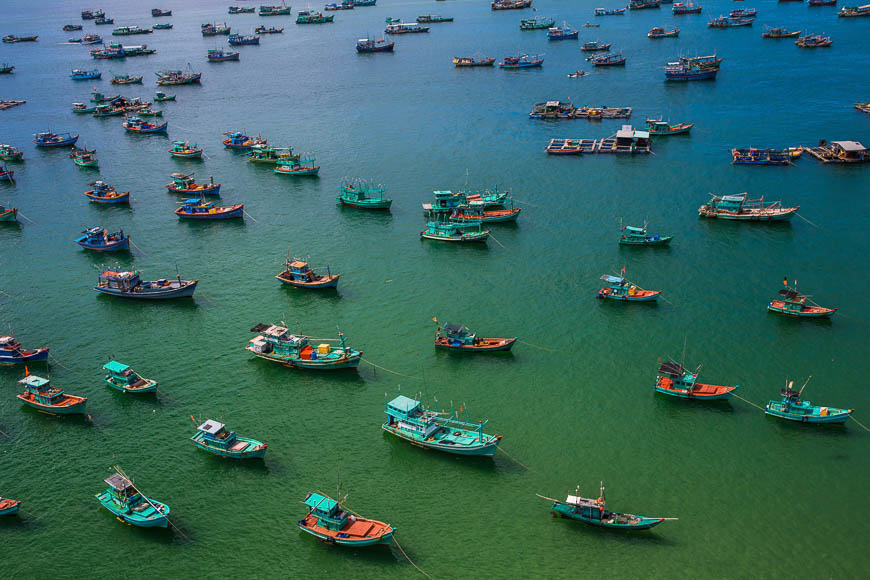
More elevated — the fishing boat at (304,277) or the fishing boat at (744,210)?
the fishing boat at (744,210)

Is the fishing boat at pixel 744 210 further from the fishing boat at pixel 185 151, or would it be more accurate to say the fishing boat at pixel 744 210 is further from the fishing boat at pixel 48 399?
the fishing boat at pixel 185 151

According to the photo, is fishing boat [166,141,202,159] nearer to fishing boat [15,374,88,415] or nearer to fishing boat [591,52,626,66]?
fishing boat [15,374,88,415]

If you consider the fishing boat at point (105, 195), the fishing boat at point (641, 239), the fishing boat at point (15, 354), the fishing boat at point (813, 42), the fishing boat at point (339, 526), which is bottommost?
the fishing boat at point (339, 526)

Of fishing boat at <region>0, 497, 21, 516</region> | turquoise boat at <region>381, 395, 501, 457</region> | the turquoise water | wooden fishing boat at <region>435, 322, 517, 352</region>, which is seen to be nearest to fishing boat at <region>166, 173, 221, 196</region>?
the turquoise water

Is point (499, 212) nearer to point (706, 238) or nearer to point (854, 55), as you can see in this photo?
point (706, 238)

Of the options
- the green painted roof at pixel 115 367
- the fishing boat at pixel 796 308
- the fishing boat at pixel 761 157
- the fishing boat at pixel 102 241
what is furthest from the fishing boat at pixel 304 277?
the fishing boat at pixel 761 157

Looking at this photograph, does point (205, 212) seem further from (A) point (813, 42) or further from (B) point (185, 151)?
(A) point (813, 42)

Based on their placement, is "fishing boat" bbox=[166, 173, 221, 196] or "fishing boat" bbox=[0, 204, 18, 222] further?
"fishing boat" bbox=[166, 173, 221, 196]
